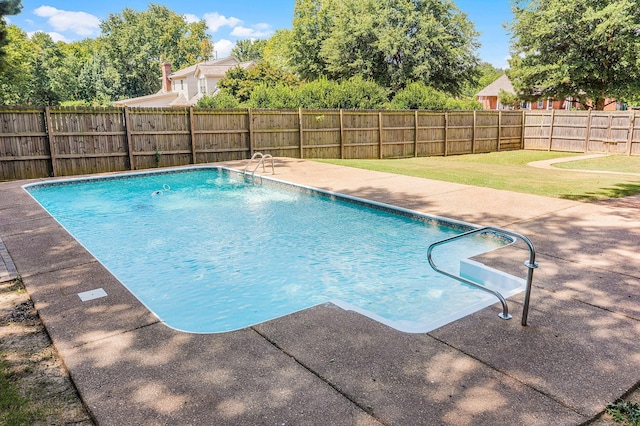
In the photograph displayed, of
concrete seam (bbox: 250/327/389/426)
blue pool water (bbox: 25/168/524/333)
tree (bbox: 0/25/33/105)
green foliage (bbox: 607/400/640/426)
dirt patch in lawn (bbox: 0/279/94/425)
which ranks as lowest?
blue pool water (bbox: 25/168/524/333)

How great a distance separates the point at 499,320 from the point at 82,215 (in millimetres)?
7863

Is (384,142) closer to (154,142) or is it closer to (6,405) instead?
(154,142)

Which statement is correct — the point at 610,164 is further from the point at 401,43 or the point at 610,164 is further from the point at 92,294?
the point at 92,294

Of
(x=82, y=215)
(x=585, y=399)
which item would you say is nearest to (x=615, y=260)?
(x=585, y=399)

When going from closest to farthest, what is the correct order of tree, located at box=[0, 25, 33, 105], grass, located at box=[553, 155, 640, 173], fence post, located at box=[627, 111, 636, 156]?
grass, located at box=[553, 155, 640, 173], fence post, located at box=[627, 111, 636, 156], tree, located at box=[0, 25, 33, 105]

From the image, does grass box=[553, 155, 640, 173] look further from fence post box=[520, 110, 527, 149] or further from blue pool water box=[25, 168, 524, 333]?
blue pool water box=[25, 168, 524, 333]

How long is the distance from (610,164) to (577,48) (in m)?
11.6

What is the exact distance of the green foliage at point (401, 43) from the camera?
2592 cm

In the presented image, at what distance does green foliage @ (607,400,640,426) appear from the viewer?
89.4 inches

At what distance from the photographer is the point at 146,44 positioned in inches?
1993

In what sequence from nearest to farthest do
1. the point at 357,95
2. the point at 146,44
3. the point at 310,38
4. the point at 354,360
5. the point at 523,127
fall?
the point at 354,360 → the point at 357,95 → the point at 523,127 → the point at 310,38 → the point at 146,44

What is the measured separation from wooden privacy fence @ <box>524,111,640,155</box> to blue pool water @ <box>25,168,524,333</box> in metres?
15.7

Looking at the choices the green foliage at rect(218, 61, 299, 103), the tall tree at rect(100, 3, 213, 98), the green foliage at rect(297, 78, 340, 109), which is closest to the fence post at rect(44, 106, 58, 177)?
the green foliage at rect(297, 78, 340, 109)

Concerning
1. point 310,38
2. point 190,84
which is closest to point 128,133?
point 310,38
